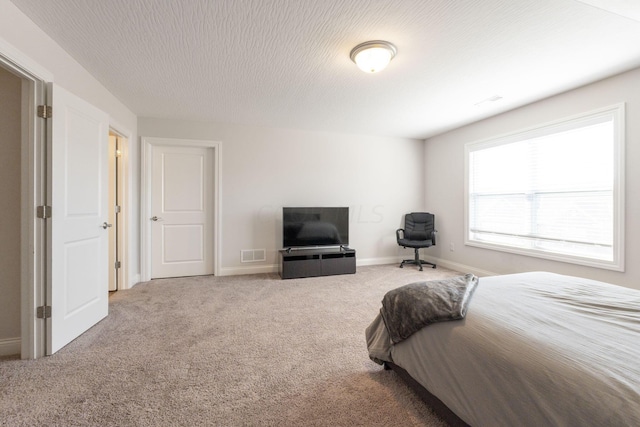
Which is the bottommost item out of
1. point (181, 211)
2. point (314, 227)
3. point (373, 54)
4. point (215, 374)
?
point (215, 374)

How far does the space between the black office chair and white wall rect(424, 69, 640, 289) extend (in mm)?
275

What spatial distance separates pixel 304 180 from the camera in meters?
4.64

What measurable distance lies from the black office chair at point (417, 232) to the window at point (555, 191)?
25.9 inches

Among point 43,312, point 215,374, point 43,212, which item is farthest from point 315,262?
point 43,212

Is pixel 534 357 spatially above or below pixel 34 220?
below

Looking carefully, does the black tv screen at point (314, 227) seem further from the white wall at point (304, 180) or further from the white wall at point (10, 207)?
the white wall at point (10, 207)

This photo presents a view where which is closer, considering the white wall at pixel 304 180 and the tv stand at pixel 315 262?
the tv stand at pixel 315 262

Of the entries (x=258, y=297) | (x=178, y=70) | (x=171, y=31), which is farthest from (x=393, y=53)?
(x=258, y=297)

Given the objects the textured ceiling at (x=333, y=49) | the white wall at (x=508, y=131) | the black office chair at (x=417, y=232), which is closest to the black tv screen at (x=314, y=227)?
the black office chair at (x=417, y=232)

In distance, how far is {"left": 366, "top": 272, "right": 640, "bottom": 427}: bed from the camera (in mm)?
793

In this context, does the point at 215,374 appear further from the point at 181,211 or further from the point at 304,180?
the point at 304,180

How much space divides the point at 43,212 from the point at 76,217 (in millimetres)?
281

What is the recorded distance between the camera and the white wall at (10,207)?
77.9 inches

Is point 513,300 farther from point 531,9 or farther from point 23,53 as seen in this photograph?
point 23,53
